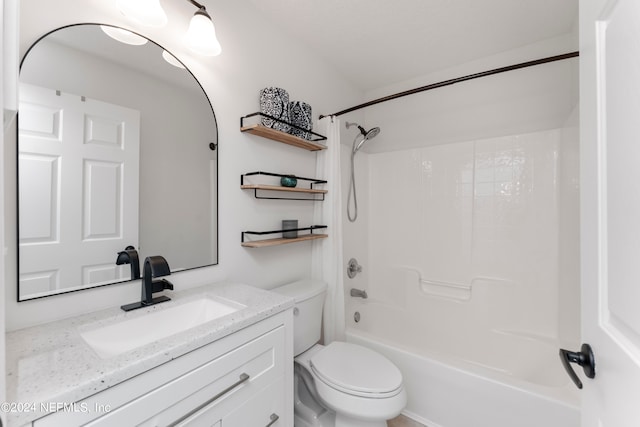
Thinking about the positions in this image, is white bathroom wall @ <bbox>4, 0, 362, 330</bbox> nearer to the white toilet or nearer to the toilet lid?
the white toilet

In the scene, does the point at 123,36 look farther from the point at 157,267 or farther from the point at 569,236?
the point at 569,236

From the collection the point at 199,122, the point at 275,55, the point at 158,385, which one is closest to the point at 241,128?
the point at 199,122

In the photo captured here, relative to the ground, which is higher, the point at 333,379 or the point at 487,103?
the point at 487,103

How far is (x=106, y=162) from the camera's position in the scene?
102cm

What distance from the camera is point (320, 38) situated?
6.15 feet

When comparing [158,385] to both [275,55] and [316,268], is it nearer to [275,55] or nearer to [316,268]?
[316,268]

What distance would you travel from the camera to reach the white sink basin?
0.86 metres

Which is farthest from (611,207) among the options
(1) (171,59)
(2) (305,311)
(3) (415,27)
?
(3) (415,27)

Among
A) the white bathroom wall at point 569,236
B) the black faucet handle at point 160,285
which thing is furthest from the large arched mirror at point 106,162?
the white bathroom wall at point 569,236

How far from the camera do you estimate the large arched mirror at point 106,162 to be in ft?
2.86

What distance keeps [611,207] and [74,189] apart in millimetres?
1488

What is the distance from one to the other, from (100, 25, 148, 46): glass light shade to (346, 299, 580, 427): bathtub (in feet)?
6.48

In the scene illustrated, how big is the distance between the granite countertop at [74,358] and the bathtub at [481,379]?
1.11 meters

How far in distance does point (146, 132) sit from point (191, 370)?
967 mm
